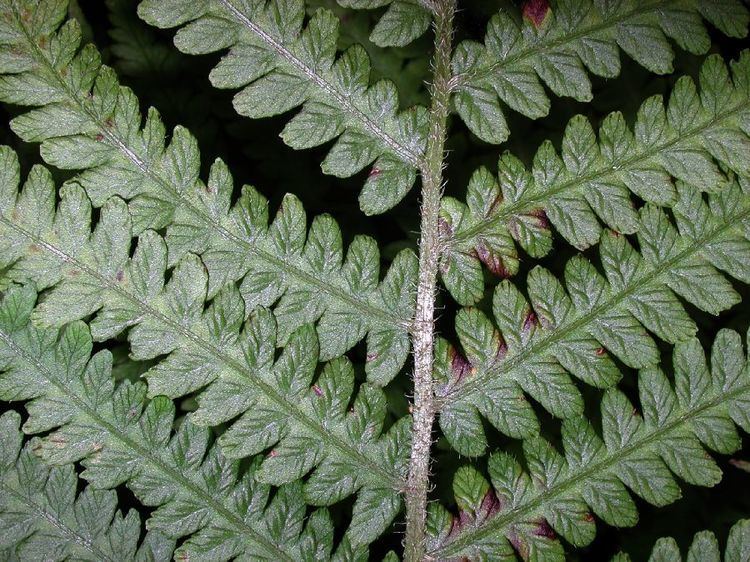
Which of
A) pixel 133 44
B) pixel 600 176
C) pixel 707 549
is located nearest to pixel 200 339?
pixel 600 176

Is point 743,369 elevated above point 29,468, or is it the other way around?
point 743,369

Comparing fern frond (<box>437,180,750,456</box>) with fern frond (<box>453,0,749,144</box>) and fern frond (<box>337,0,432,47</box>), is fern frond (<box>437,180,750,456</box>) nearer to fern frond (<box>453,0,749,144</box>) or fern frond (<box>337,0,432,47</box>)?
fern frond (<box>453,0,749,144</box>)

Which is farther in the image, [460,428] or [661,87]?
[661,87]

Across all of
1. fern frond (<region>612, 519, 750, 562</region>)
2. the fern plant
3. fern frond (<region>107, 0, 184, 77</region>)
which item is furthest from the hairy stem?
fern frond (<region>107, 0, 184, 77</region>)

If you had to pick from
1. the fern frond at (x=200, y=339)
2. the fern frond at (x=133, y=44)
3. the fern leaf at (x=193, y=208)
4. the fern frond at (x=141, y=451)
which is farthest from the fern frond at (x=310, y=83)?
the fern frond at (x=133, y=44)

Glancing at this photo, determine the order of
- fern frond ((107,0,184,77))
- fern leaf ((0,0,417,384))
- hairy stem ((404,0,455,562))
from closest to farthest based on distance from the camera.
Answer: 1. fern leaf ((0,0,417,384))
2. hairy stem ((404,0,455,562))
3. fern frond ((107,0,184,77))

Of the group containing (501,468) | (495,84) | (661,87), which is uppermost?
(661,87)

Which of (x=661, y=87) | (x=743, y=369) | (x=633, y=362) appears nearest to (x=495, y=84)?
(x=633, y=362)

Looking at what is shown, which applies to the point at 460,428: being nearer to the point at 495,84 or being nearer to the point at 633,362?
the point at 633,362
